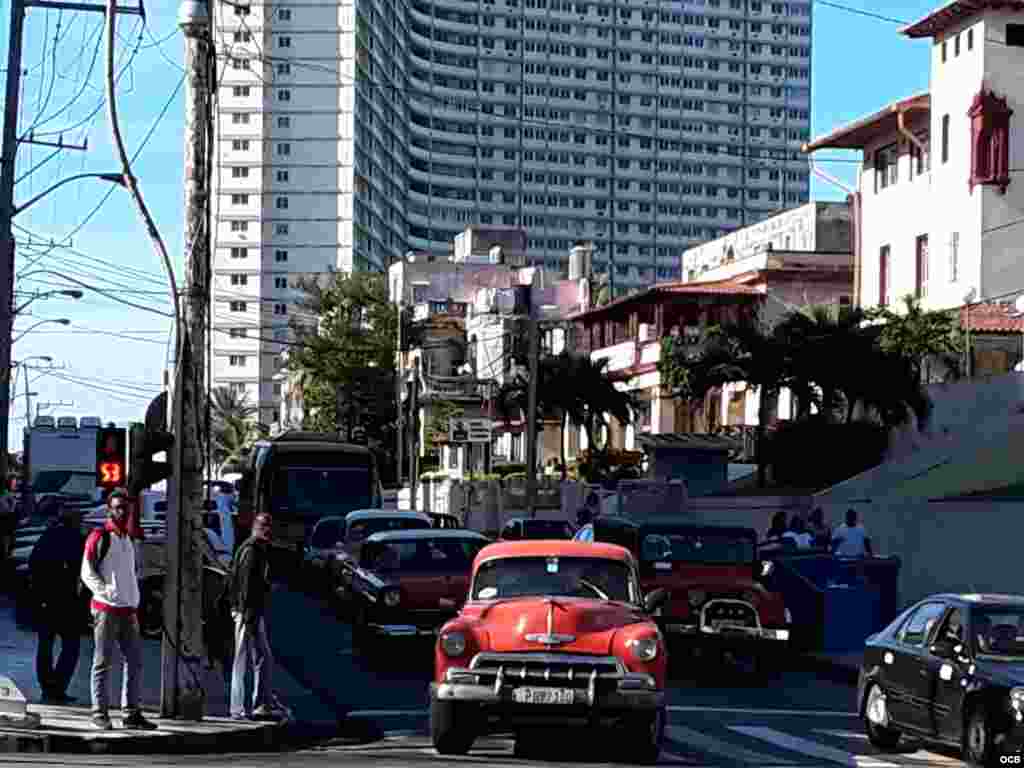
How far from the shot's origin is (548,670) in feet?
54.4

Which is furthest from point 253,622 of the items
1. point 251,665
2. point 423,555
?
point 423,555

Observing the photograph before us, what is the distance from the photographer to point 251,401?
157 metres

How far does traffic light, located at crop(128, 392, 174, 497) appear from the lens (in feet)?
62.7

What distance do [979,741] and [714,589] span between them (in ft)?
31.8

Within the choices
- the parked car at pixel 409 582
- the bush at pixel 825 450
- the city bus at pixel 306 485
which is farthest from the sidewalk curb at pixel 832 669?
the bush at pixel 825 450

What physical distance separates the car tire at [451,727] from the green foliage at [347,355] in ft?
306

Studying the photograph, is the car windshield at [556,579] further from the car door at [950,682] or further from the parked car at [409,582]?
the parked car at [409,582]

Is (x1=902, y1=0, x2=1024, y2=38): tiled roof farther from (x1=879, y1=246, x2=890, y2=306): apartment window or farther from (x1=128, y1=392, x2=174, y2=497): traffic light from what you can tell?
(x1=128, y1=392, x2=174, y2=497): traffic light

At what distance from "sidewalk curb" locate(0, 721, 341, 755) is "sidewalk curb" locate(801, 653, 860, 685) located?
32.0ft

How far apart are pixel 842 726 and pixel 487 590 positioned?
15.2ft

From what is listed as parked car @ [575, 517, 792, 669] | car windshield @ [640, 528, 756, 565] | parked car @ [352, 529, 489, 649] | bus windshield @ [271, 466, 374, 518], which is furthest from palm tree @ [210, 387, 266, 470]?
parked car @ [575, 517, 792, 669]

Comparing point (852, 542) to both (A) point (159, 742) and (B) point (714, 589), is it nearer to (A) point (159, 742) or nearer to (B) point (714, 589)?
(B) point (714, 589)

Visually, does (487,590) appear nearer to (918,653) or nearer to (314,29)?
(918,653)

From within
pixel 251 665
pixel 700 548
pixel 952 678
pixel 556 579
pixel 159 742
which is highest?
pixel 556 579
